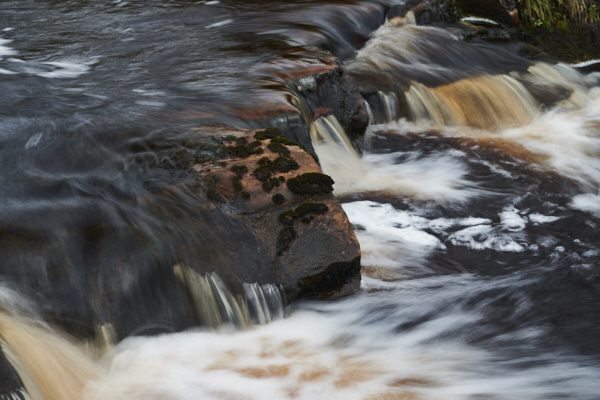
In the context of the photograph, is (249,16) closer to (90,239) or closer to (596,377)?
(90,239)

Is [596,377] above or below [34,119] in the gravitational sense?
below

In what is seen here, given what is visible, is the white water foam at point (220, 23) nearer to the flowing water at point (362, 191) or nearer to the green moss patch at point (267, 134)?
the flowing water at point (362, 191)

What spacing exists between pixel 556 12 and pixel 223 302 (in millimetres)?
8793

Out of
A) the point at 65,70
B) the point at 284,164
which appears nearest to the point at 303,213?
the point at 284,164

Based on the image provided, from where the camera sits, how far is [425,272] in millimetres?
4395

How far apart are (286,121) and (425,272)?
1.57 metres

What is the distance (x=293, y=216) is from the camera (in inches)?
160

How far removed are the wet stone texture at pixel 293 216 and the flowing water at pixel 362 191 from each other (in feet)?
0.54

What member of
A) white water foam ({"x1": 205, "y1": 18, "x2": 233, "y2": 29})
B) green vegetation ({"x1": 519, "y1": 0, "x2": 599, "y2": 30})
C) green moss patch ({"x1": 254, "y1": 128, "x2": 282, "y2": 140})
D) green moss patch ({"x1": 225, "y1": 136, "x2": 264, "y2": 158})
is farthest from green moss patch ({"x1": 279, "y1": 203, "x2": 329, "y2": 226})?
green vegetation ({"x1": 519, "y1": 0, "x2": 599, "y2": 30})

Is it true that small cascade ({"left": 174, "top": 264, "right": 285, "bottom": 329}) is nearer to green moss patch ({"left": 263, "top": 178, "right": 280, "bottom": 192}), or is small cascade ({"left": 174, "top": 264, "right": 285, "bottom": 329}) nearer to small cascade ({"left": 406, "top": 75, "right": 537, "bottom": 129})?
green moss patch ({"left": 263, "top": 178, "right": 280, "bottom": 192})

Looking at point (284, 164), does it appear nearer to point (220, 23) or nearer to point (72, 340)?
point (72, 340)

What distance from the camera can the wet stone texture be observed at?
3.97m

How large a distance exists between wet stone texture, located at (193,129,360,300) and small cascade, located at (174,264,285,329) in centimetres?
16

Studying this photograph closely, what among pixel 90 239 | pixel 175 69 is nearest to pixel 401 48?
pixel 175 69
